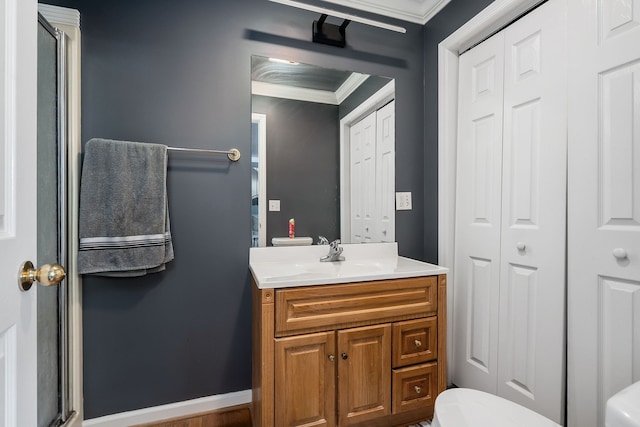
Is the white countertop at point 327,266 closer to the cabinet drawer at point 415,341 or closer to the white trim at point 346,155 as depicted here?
the white trim at point 346,155

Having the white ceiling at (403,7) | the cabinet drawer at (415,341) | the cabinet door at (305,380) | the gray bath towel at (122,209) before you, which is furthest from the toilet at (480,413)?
the white ceiling at (403,7)

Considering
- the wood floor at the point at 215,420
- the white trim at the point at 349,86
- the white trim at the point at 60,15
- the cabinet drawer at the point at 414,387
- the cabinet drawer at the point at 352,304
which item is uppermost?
the white trim at the point at 60,15

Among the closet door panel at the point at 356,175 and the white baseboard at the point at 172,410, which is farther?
the closet door panel at the point at 356,175

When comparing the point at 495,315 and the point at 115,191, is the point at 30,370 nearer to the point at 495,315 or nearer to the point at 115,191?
the point at 115,191

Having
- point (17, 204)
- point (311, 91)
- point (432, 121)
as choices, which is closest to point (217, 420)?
point (17, 204)

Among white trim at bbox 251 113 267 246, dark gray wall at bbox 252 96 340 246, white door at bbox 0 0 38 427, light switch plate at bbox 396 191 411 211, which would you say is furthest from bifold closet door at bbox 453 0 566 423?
white door at bbox 0 0 38 427

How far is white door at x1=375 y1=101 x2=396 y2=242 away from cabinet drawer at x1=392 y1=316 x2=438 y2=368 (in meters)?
0.63

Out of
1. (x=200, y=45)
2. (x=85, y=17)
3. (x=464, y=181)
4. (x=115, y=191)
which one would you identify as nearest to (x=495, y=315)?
(x=464, y=181)

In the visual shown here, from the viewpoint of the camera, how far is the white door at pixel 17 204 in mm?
583

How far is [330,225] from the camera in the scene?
6.33 feet

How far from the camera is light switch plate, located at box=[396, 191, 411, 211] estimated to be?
2.04 m

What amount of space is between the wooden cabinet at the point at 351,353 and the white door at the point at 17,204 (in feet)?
2.45

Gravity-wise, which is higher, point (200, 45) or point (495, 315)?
point (200, 45)

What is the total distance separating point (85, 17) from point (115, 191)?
85cm
